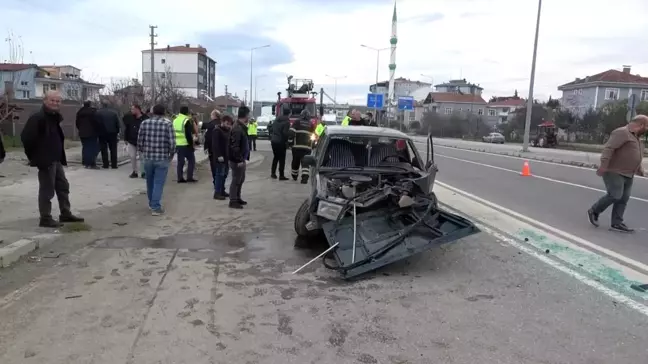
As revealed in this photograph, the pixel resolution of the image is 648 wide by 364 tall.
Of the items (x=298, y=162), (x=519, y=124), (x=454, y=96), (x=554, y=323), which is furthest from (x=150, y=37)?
(x=454, y=96)

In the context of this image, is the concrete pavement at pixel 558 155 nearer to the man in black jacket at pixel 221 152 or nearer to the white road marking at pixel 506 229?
the white road marking at pixel 506 229

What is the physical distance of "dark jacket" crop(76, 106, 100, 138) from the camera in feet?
40.9

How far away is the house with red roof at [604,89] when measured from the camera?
69.2 meters

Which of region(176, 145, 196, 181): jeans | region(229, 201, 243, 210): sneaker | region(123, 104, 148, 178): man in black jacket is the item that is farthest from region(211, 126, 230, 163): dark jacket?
region(123, 104, 148, 178): man in black jacket

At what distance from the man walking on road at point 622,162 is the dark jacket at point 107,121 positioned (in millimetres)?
10707

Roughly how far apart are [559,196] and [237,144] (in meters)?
7.33

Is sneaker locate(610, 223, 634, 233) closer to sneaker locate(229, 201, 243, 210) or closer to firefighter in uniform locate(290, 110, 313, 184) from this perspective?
sneaker locate(229, 201, 243, 210)

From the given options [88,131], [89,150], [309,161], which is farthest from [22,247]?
[89,150]

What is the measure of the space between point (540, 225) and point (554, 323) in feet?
13.9

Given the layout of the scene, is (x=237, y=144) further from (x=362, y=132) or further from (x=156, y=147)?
(x=362, y=132)

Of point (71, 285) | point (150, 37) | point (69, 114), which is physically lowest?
point (71, 285)

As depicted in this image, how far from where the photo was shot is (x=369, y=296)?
4.78 meters

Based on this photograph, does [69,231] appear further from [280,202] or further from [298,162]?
[298,162]

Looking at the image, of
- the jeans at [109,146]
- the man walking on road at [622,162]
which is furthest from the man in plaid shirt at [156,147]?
the man walking on road at [622,162]
